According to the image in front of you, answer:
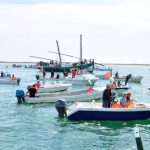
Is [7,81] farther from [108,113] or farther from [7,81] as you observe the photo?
[108,113]

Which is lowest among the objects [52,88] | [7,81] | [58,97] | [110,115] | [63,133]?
[63,133]

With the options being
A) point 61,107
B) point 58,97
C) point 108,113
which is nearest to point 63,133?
point 61,107

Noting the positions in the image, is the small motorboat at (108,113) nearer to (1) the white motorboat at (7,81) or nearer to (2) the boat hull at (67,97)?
(2) the boat hull at (67,97)

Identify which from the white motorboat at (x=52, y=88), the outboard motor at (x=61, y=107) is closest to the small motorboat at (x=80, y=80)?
the white motorboat at (x=52, y=88)

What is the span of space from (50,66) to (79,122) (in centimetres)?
8526

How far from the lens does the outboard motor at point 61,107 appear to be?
2491cm

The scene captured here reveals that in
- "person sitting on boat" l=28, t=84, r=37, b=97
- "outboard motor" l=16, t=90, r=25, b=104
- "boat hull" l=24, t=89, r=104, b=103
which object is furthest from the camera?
"boat hull" l=24, t=89, r=104, b=103

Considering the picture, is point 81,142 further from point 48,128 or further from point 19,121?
point 19,121

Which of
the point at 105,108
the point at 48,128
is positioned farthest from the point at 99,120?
the point at 48,128

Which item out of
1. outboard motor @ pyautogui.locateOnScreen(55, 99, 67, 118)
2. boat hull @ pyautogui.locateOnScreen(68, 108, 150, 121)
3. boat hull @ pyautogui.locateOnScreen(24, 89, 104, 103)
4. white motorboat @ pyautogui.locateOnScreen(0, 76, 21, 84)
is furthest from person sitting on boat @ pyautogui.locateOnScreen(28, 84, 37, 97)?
white motorboat @ pyautogui.locateOnScreen(0, 76, 21, 84)

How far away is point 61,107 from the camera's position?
25.1 metres

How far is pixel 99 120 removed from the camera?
974 inches

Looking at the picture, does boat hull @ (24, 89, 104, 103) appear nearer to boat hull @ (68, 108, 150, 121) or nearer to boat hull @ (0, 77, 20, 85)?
boat hull @ (68, 108, 150, 121)

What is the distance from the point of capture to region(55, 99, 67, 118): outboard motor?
24.9m
